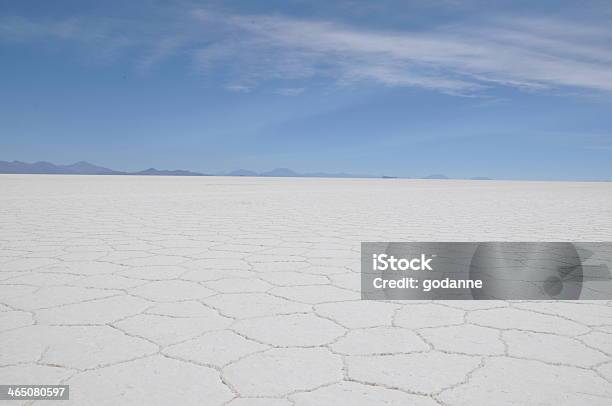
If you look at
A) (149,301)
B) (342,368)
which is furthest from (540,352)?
(149,301)

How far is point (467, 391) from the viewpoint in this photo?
3.51 ft

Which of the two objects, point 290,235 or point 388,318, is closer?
point 388,318

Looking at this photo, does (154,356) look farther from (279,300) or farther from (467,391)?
(467,391)

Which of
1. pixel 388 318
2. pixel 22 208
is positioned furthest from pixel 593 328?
pixel 22 208

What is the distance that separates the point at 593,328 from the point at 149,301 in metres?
1.67

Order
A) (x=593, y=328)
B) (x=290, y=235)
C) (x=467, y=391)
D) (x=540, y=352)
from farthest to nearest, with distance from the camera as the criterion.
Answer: (x=290, y=235) < (x=593, y=328) < (x=540, y=352) < (x=467, y=391)

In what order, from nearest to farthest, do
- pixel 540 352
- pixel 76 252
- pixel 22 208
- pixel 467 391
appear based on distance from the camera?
1. pixel 467 391
2. pixel 540 352
3. pixel 76 252
4. pixel 22 208

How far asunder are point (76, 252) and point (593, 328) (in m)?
2.84

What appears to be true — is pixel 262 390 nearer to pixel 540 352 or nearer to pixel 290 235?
pixel 540 352

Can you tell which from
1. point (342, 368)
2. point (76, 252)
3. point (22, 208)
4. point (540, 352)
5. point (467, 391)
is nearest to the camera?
point (467, 391)

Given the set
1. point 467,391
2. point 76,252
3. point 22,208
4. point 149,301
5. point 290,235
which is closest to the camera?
point 467,391

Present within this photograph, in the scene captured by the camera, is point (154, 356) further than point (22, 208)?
No

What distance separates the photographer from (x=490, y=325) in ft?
5.04

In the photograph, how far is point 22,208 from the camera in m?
5.78
